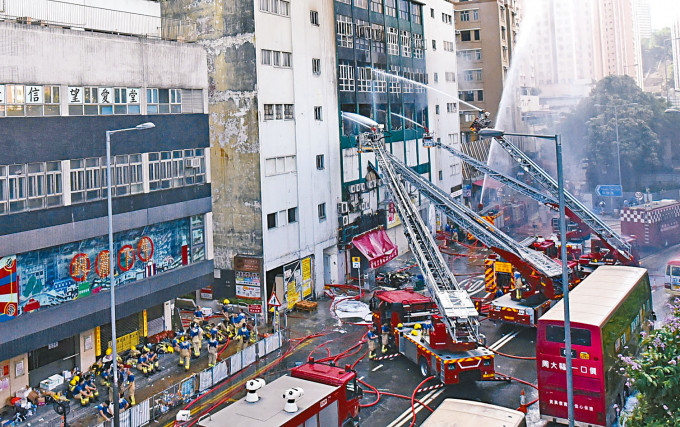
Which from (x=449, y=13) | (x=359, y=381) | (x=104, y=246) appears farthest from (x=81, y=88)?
A: (x=449, y=13)

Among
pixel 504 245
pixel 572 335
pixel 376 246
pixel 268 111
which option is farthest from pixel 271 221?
pixel 572 335

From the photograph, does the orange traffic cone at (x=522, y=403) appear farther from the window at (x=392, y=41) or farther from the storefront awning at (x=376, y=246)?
the window at (x=392, y=41)

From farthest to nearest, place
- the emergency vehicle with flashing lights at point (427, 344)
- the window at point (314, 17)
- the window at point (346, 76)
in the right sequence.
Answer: the window at point (346, 76) → the window at point (314, 17) → the emergency vehicle with flashing lights at point (427, 344)

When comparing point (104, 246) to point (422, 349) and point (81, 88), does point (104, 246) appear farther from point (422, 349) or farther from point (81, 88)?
point (422, 349)

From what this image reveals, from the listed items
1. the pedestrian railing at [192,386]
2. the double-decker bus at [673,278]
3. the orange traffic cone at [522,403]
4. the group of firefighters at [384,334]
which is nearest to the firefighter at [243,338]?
the pedestrian railing at [192,386]

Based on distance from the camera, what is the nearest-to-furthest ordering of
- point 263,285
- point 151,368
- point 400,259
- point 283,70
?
point 151,368 < point 263,285 < point 283,70 < point 400,259
